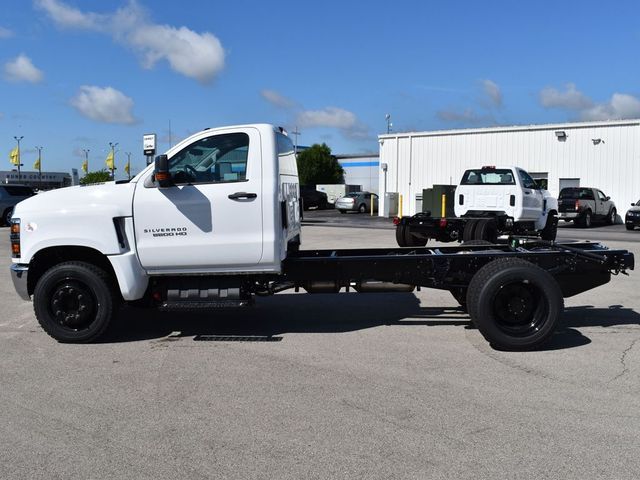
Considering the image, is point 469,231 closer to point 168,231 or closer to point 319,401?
point 168,231

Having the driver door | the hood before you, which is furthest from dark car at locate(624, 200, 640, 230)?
the hood

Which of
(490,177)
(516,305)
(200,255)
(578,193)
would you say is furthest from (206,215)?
(578,193)

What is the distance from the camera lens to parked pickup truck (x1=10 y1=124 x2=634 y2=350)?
6.31 metres

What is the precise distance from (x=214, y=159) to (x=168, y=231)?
891mm

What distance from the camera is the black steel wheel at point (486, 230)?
44.1 ft

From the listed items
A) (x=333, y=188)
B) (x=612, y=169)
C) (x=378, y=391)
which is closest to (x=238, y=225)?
(x=378, y=391)

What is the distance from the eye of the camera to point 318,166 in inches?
2318

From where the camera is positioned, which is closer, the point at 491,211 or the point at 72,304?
the point at 72,304

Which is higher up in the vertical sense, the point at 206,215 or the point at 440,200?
the point at 440,200

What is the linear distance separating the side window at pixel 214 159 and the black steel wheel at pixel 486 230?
26.7ft

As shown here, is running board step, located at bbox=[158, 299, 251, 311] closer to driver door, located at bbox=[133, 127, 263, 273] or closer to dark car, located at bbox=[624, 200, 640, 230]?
driver door, located at bbox=[133, 127, 263, 273]

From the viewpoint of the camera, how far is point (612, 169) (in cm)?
3056

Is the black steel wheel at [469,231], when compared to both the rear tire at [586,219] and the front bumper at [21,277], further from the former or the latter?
the rear tire at [586,219]

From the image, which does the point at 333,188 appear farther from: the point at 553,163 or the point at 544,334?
the point at 544,334
